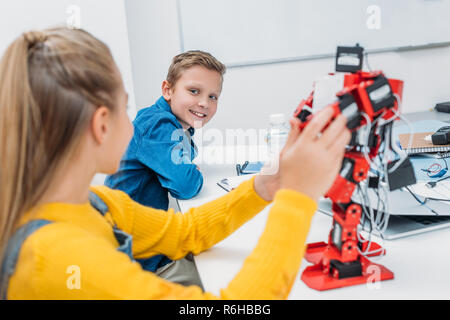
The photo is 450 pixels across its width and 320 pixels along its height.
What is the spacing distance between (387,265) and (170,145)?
76 cm

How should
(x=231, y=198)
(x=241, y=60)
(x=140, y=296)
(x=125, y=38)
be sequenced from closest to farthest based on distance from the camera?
(x=140, y=296) < (x=231, y=198) < (x=125, y=38) < (x=241, y=60)

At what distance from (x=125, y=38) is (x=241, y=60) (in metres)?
0.78

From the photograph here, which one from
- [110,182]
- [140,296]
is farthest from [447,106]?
[140,296]

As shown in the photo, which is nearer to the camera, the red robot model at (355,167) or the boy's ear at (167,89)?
the red robot model at (355,167)

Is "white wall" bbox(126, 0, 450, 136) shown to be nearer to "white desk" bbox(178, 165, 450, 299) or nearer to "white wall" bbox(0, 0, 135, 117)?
"white wall" bbox(0, 0, 135, 117)

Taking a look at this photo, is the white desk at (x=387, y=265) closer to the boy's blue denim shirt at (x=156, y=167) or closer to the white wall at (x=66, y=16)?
the boy's blue denim shirt at (x=156, y=167)

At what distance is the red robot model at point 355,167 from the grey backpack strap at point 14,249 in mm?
421

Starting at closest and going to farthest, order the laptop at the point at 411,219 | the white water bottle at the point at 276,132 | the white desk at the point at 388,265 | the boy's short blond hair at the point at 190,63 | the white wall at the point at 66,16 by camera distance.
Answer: the white desk at the point at 388,265
the laptop at the point at 411,219
the boy's short blond hair at the point at 190,63
the white water bottle at the point at 276,132
the white wall at the point at 66,16

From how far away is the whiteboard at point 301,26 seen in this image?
7.89 ft

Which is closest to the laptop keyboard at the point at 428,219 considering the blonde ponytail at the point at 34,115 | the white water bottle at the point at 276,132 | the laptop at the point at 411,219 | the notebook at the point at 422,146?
the laptop at the point at 411,219

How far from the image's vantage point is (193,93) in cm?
153

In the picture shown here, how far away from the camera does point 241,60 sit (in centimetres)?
249

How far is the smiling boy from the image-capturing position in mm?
1231
